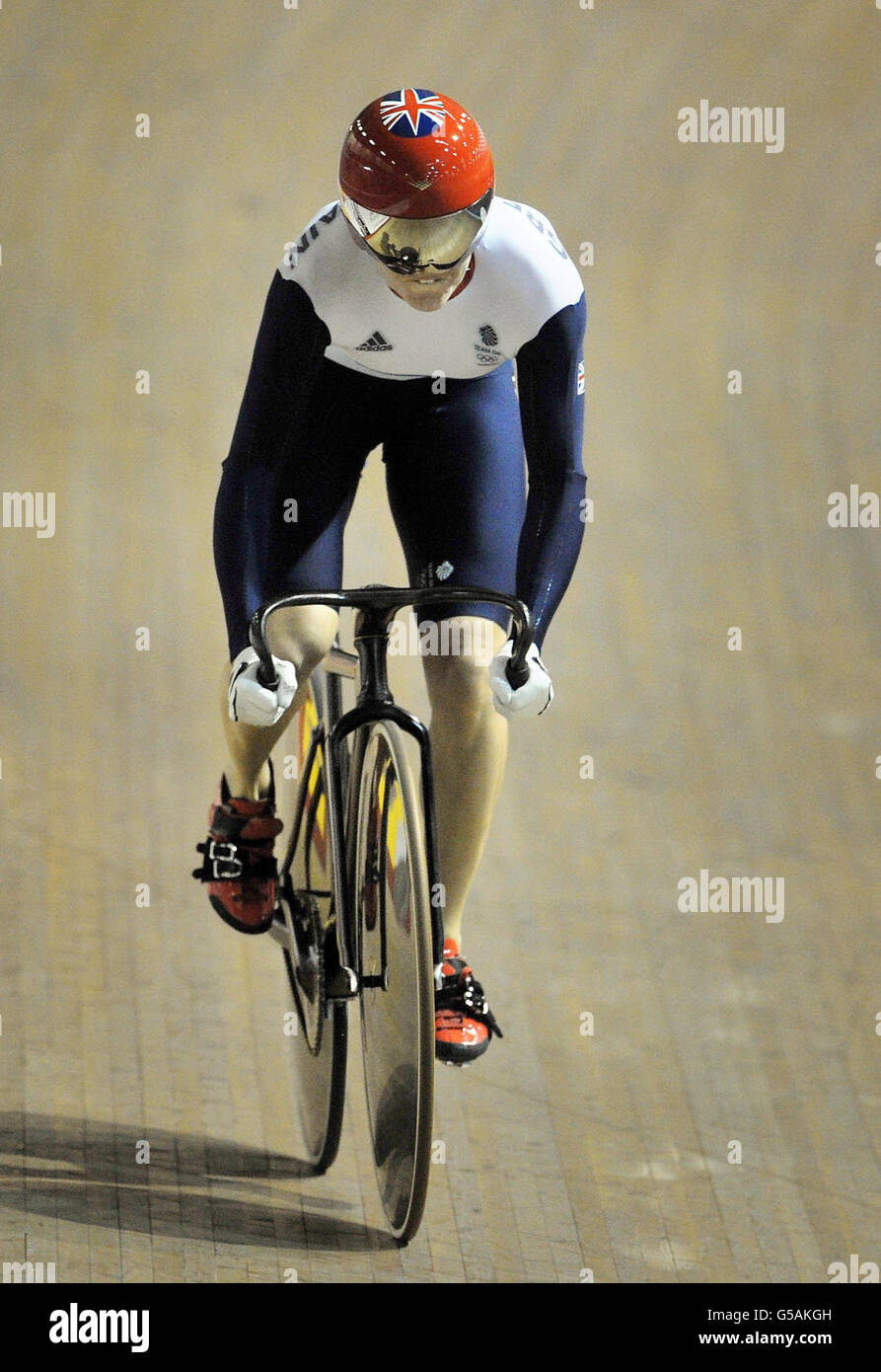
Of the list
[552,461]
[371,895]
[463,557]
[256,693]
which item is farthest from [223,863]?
[552,461]

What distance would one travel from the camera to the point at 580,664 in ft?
16.9

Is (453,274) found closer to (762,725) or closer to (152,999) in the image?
(152,999)

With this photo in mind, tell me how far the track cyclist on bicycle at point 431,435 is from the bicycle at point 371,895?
0.29 ft

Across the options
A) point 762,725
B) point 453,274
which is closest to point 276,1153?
point 453,274

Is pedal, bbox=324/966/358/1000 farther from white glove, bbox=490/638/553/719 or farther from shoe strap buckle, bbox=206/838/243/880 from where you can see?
white glove, bbox=490/638/553/719

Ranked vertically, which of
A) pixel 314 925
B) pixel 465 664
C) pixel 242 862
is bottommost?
pixel 314 925

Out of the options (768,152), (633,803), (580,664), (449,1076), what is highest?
(768,152)

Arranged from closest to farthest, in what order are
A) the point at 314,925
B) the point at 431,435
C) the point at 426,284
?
the point at 426,284, the point at 431,435, the point at 314,925

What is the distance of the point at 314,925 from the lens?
279 cm

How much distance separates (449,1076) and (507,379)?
1565mm

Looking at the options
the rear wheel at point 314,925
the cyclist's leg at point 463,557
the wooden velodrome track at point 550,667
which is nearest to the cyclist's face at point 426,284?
the cyclist's leg at point 463,557

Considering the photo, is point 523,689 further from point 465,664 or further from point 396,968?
point 396,968

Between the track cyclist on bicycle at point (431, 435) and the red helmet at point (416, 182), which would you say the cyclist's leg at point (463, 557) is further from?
the red helmet at point (416, 182)

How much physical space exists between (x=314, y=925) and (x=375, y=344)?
3.40 ft
